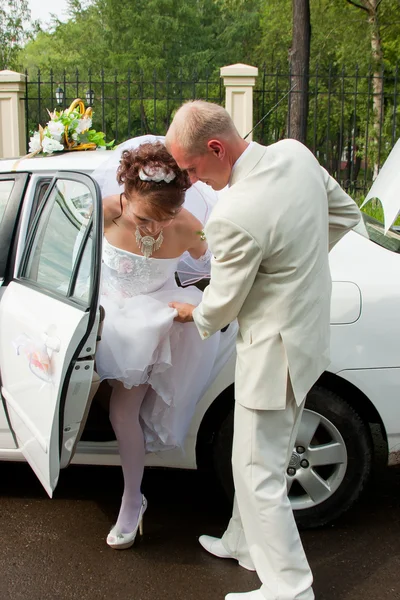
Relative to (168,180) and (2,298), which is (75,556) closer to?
(2,298)

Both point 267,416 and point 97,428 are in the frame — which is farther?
point 97,428

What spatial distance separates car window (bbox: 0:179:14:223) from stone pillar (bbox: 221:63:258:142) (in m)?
7.18

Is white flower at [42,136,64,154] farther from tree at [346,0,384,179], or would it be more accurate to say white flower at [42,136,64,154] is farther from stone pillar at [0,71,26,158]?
tree at [346,0,384,179]

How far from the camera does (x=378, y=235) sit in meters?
3.34

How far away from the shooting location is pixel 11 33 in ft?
85.3

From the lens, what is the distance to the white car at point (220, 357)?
2.65 metres

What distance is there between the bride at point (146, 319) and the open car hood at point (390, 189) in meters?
0.82

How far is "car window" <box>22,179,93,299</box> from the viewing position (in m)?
2.63

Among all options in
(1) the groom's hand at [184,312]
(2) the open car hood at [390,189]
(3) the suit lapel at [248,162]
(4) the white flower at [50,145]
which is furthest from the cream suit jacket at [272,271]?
(4) the white flower at [50,145]

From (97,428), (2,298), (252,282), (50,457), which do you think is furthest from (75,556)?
(252,282)

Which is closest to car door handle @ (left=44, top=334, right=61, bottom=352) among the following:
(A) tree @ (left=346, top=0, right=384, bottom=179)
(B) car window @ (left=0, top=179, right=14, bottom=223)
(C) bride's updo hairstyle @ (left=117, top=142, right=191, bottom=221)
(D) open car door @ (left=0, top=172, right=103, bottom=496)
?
(D) open car door @ (left=0, top=172, right=103, bottom=496)

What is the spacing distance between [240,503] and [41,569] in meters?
0.94

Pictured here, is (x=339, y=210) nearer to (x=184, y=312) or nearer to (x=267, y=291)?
(x=267, y=291)

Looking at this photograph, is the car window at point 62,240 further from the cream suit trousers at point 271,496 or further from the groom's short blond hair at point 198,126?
the cream suit trousers at point 271,496
